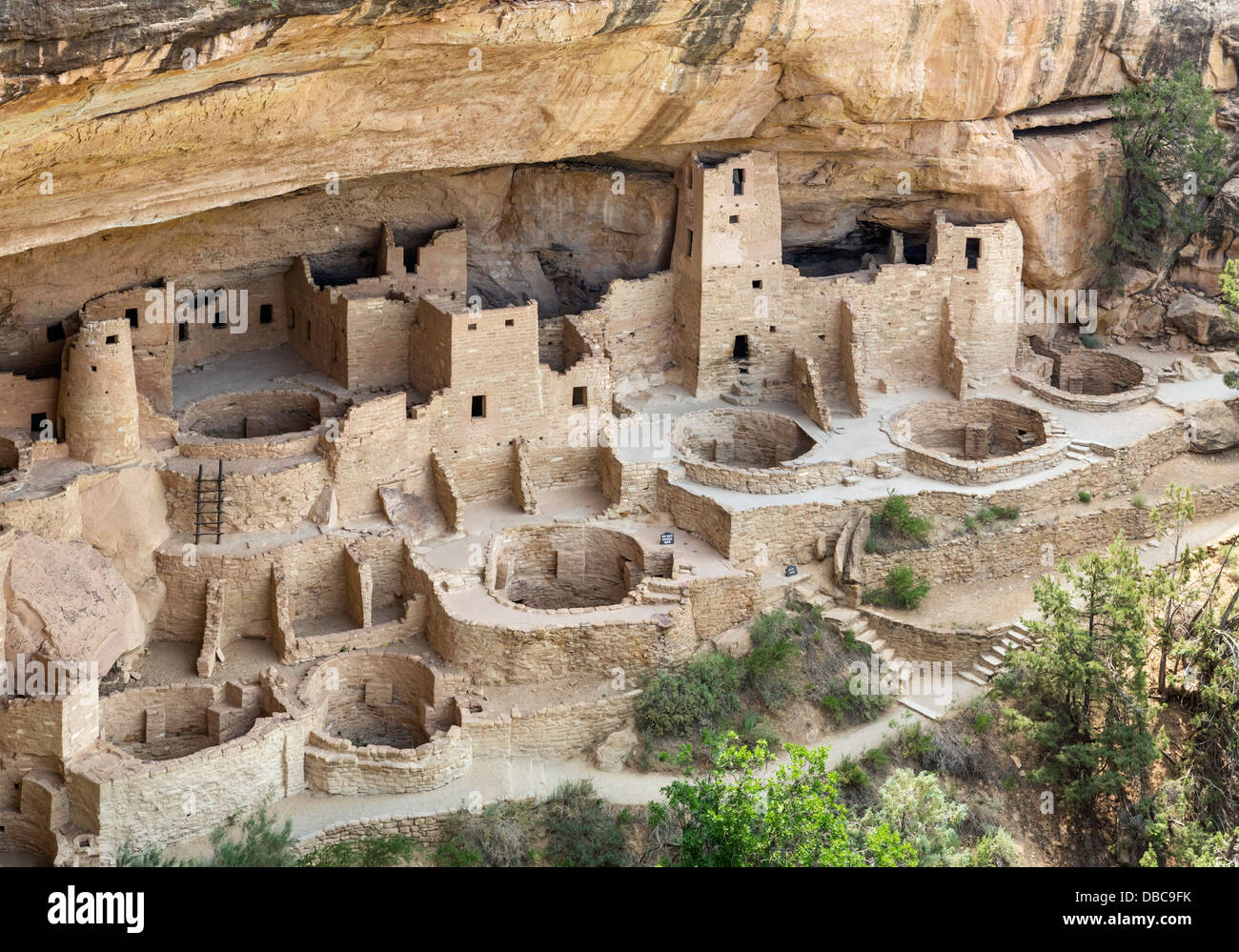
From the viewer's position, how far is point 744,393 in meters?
27.2

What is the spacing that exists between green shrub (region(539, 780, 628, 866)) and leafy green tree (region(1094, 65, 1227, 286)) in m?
13.7

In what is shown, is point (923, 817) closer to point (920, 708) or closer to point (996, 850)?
point (996, 850)

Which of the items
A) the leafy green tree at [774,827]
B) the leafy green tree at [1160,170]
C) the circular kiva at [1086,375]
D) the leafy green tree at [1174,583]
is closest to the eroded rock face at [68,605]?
the leafy green tree at [774,827]

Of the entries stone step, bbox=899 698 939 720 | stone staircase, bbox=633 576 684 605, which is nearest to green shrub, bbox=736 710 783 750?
stone staircase, bbox=633 576 684 605

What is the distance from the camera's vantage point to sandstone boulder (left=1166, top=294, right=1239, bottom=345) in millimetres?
29000

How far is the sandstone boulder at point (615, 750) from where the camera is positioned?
70.8ft

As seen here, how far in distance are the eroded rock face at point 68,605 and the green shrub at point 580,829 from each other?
5.42 meters

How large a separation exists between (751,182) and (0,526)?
474 inches

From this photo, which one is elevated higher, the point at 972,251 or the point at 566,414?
the point at 972,251

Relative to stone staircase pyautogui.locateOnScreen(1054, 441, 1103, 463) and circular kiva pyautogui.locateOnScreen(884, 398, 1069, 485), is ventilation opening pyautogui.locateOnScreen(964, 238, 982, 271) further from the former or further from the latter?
stone staircase pyautogui.locateOnScreen(1054, 441, 1103, 463)

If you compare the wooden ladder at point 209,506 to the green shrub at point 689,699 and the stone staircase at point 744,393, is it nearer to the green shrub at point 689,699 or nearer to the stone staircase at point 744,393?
the green shrub at point 689,699

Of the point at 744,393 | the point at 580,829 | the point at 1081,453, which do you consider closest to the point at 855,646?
the point at 580,829

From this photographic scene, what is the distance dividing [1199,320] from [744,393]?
26.1 feet

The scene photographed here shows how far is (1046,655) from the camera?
865 inches
